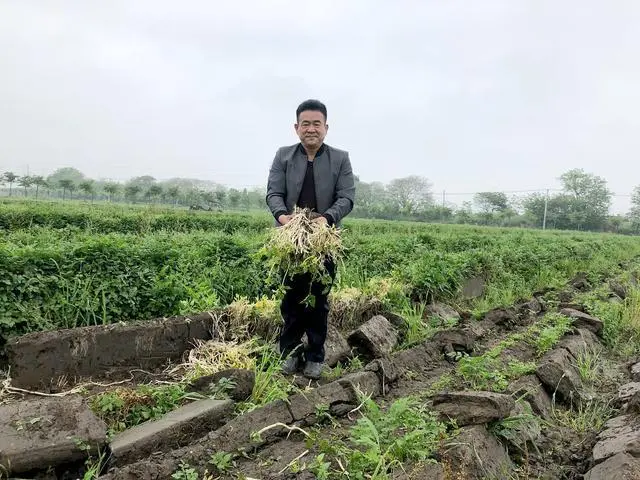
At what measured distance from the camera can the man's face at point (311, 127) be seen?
4387mm

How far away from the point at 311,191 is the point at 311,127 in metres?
0.53

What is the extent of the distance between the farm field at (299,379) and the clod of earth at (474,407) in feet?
0.04

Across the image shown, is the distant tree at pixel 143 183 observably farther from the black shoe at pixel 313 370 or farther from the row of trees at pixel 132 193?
the black shoe at pixel 313 370

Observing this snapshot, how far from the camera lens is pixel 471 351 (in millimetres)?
5988

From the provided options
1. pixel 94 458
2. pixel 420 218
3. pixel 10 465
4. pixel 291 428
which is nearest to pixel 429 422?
pixel 291 428

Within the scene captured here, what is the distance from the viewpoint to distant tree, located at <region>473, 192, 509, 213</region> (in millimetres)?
78375

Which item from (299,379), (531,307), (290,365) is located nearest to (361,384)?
(299,379)

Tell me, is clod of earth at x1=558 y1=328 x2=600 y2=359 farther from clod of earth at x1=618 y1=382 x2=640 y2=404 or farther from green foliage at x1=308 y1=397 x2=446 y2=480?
green foliage at x1=308 y1=397 x2=446 y2=480

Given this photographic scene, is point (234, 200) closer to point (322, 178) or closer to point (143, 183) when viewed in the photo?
point (143, 183)

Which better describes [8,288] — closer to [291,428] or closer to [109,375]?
[109,375]

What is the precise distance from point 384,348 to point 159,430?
8.96 feet

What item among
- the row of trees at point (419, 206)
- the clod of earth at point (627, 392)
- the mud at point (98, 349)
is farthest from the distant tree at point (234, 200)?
the clod of earth at point (627, 392)

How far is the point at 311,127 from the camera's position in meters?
4.39

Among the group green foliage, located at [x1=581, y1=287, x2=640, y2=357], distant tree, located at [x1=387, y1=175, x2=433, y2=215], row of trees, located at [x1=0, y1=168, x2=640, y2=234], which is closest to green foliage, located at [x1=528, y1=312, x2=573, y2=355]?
green foliage, located at [x1=581, y1=287, x2=640, y2=357]
